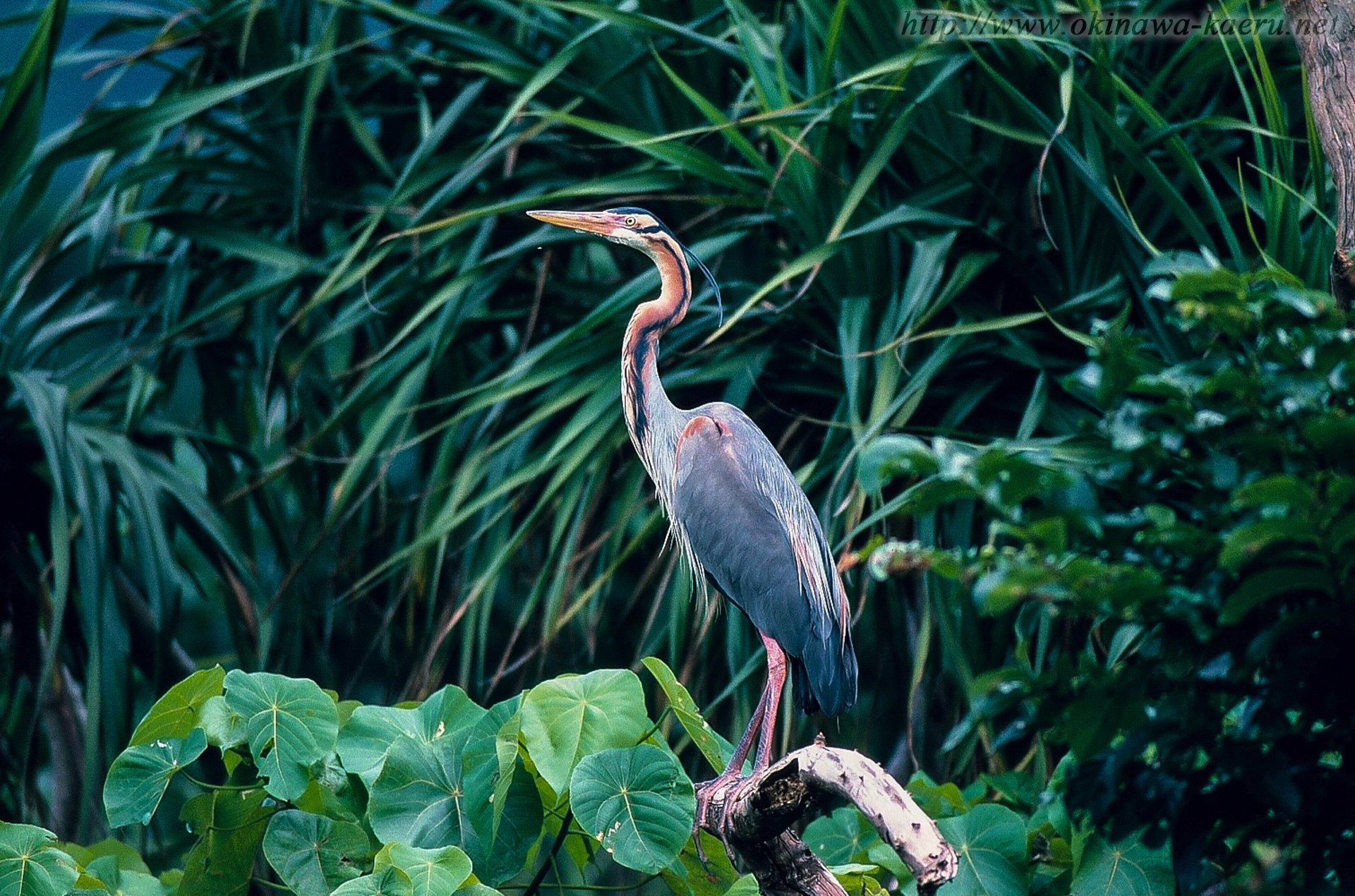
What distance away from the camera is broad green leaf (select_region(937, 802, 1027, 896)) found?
2.01 meters

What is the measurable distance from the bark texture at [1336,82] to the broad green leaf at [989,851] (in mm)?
966

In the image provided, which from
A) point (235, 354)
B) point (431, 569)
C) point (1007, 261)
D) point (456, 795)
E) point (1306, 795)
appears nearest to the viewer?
point (1306, 795)

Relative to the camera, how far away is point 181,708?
2.00 meters

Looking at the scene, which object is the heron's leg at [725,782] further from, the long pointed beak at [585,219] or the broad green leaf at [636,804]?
the long pointed beak at [585,219]

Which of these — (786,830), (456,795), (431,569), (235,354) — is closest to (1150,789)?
(786,830)

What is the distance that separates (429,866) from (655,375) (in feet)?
3.09

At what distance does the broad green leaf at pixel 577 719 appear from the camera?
1.82 meters

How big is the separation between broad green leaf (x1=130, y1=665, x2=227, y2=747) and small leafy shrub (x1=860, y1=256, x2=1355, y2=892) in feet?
4.17

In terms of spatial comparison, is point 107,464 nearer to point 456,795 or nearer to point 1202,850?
point 456,795

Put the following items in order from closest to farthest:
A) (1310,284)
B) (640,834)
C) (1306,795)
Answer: (1306,795) < (640,834) < (1310,284)

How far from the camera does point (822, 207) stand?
2883mm

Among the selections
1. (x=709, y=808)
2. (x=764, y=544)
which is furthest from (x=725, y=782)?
(x=764, y=544)

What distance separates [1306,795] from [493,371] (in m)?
2.50

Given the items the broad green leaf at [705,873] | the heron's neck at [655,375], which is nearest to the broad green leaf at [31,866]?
the broad green leaf at [705,873]
